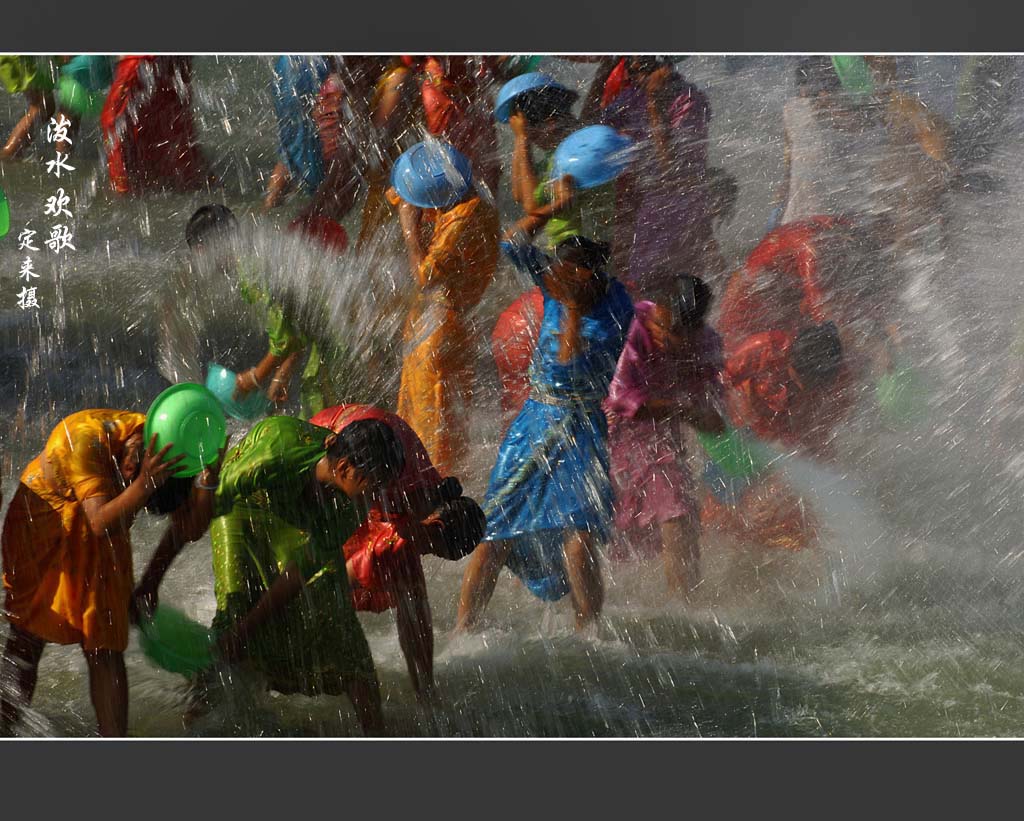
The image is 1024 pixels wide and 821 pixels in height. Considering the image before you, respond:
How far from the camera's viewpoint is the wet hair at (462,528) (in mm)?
5184

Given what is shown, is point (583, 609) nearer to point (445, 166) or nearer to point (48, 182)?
point (445, 166)

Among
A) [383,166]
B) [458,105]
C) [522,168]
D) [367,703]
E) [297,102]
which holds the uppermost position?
[297,102]

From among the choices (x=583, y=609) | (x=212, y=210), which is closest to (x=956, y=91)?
(x=583, y=609)

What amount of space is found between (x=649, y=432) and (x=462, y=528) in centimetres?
60

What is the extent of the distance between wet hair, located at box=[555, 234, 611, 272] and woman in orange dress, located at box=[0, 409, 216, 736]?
1.18 m

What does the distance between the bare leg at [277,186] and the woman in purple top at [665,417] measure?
105cm

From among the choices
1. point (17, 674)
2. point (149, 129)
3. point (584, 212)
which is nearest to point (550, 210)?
point (584, 212)

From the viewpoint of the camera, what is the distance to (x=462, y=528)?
17.0 feet

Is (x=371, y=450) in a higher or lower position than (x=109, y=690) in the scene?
higher

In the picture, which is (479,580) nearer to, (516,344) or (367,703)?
(367,703)

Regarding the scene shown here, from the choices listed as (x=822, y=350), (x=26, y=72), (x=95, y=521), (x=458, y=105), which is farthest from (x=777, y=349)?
(x=26, y=72)

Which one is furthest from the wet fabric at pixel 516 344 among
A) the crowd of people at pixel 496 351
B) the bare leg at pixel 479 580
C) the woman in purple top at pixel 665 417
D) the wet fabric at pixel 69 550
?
the wet fabric at pixel 69 550

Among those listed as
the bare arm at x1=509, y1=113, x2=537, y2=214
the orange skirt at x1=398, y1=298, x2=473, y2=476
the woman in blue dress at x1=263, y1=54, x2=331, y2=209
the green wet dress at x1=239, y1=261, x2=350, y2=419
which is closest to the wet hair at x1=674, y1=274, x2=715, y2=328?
the bare arm at x1=509, y1=113, x2=537, y2=214

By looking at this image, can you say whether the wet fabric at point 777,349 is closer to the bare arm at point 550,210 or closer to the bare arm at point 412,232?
the bare arm at point 550,210
